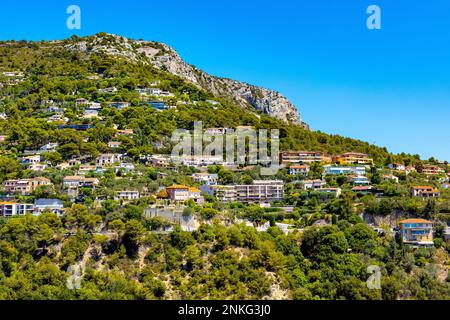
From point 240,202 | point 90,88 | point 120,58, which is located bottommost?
point 240,202

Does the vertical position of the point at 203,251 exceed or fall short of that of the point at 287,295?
it exceeds it

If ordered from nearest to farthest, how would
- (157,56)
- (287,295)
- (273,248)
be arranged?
(287,295) < (273,248) < (157,56)

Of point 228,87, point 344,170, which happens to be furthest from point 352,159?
point 228,87

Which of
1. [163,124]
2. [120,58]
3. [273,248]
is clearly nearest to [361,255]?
[273,248]

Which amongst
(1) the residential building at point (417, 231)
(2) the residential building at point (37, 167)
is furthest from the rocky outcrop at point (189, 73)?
(1) the residential building at point (417, 231)

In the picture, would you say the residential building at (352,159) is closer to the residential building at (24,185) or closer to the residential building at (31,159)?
the residential building at (24,185)

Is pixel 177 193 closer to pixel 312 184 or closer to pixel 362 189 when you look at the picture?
pixel 312 184
